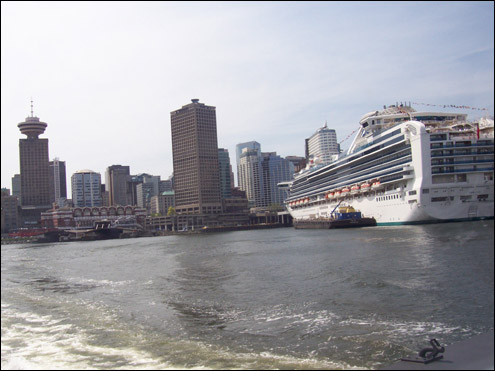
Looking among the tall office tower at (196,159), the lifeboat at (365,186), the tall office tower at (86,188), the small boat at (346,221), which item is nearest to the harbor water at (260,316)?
the lifeboat at (365,186)

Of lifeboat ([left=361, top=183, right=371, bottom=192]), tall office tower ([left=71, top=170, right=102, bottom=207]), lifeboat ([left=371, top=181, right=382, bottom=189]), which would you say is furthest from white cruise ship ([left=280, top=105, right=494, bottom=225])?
tall office tower ([left=71, top=170, right=102, bottom=207])

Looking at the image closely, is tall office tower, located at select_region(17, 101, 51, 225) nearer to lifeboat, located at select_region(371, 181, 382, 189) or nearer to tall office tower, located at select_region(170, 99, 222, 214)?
lifeboat, located at select_region(371, 181, 382, 189)

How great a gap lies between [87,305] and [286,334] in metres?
8.44

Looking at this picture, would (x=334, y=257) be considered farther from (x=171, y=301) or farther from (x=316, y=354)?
(x=316, y=354)

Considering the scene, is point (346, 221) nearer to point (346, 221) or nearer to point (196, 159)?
point (346, 221)

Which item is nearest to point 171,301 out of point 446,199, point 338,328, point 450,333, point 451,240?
point 338,328

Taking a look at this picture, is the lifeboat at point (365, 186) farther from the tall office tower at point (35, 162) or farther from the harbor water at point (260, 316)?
the tall office tower at point (35, 162)

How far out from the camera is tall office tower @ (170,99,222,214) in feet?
541

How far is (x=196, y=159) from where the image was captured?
170 meters

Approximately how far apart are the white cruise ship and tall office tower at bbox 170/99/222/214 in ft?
274

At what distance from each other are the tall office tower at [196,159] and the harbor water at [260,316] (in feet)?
473

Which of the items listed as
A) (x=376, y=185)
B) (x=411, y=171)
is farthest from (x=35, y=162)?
(x=411, y=171)

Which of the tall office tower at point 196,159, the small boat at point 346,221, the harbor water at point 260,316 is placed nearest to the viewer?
the harbor water at point 260,316

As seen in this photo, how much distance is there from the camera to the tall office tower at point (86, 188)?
586 feet
